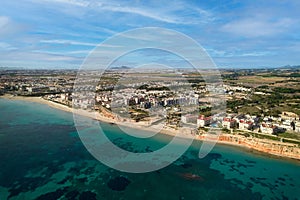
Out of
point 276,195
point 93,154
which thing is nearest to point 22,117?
point 93,154

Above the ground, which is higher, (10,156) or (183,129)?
(183,129)

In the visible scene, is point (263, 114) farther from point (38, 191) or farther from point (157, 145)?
point (38, 191)

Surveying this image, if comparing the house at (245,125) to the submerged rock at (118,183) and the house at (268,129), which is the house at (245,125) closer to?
the house at (268,129)

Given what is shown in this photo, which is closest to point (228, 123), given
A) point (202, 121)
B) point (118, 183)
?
point (202, 121)

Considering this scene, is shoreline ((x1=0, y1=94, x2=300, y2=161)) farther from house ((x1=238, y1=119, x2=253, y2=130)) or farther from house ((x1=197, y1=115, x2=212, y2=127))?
house ((x1=238, y1=119, x2=253, y2=130))

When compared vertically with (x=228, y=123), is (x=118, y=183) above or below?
below

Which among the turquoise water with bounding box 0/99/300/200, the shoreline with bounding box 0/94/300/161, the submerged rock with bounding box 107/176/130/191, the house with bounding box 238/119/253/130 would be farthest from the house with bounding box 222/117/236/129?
the submerged rock with bounding box 107/176/130/191

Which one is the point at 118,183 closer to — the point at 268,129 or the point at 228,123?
the point at 228,123

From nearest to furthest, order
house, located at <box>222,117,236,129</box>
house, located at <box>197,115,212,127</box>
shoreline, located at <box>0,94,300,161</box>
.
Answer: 1. shoreline, located at <box>0,94,300,161</box>
2. house, located at <box>222,117,236,129</box>
3. house, located at <box>197,115,212,127</box>
